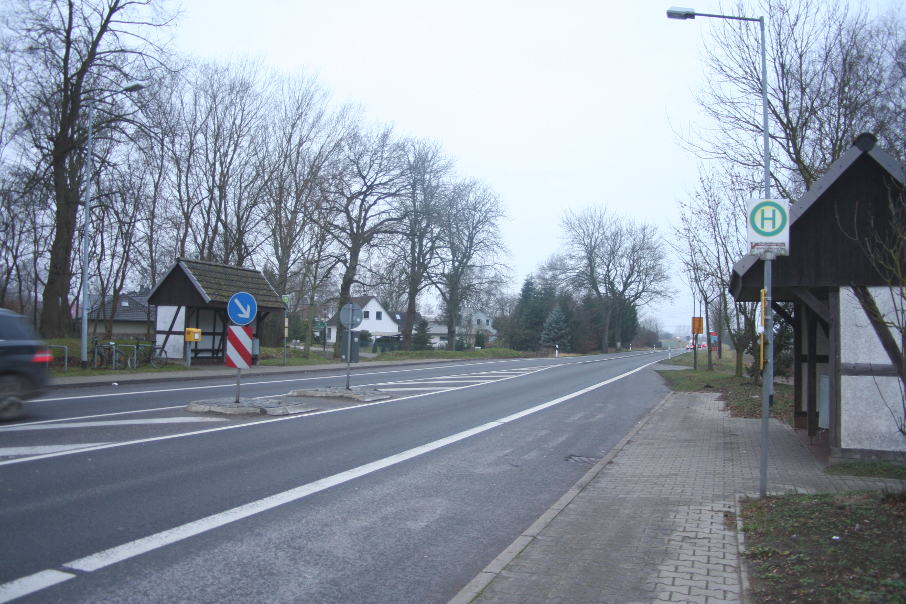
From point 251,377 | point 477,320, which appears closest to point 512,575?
point 251,377

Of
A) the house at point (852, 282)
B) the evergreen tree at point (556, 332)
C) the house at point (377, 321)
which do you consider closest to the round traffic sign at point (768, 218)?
the house at point (852, 282)

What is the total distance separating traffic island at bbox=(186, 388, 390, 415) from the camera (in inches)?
528

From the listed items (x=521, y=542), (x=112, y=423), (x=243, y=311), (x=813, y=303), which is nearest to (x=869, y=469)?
(x=813, y=303)

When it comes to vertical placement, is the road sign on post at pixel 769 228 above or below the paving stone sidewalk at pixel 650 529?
above

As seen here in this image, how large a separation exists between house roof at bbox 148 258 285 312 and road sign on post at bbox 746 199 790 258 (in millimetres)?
23093

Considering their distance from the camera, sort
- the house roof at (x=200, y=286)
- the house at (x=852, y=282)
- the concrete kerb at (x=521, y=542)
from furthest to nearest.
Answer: the house roof at (x=200, y=286) < the house at (x=852, y=282) < the concrete kerb at (x=521, y=542)

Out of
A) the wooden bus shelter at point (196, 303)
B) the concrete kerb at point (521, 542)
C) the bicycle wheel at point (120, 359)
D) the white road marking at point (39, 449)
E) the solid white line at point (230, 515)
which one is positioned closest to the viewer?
the concrete kerb at point (521, 542)

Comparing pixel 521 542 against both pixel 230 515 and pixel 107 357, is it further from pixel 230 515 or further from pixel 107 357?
pixel 107 357

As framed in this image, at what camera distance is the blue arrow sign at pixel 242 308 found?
1373 centimetres

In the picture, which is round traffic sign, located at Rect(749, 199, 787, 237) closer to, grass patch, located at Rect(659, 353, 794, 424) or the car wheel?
grass patch, located at Rect(659, 353, 794, 424)

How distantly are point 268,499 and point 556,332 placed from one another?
68.2m

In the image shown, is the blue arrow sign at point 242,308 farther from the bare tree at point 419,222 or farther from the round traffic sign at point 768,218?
the bare tree at point 419,222

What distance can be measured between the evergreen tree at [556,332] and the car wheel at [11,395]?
6431 centimetres

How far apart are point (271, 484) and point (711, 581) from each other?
4797 millimetres
